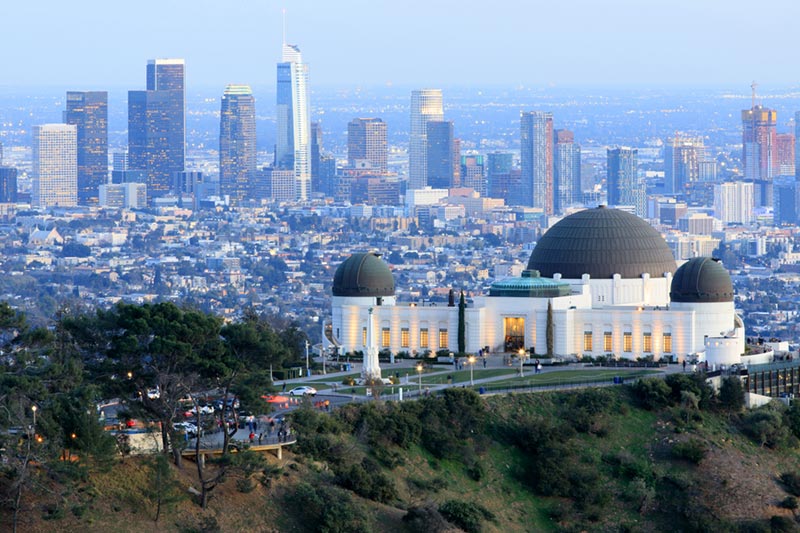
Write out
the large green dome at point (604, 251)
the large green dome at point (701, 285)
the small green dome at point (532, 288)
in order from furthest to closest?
1. the large green dome at point (604, 251)
2. the small green dome at point (532, 288)
3. the large green dome at point (701, 285)

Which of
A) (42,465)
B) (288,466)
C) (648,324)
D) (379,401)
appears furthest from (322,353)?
(42,465)

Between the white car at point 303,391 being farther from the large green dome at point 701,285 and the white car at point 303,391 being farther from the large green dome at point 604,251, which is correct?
the large green dome at point 604,251

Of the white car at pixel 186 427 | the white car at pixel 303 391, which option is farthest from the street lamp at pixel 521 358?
the white car at pixel 186 427

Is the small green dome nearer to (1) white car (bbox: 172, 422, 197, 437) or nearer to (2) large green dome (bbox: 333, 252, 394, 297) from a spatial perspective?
(2) large green dome (bbox: 333, 252, 394, 297)

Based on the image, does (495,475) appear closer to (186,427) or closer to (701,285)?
(186,427)

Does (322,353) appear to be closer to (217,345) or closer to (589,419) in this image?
(589,419)
